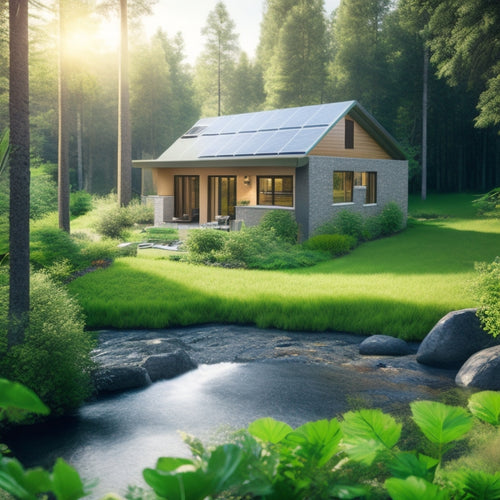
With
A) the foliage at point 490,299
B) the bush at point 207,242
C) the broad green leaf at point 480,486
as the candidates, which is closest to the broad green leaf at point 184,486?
the broad green leaf at point 480,486

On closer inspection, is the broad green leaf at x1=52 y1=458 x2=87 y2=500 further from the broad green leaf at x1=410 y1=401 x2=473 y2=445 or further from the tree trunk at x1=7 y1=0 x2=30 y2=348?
the tree trunk at x1=7 y1=0 x2=30 y2=348

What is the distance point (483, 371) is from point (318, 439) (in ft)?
26.3

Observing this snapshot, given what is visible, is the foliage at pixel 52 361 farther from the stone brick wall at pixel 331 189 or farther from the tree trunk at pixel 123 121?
the tree trunk at pixel 123 121

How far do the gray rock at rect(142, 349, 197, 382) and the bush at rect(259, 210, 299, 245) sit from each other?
12.0 metres

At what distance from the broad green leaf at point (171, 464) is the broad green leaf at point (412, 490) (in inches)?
16.4

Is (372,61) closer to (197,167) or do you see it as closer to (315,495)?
(197,167)

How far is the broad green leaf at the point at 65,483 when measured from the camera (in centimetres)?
96

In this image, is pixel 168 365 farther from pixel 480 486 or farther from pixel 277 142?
pixel 277 142

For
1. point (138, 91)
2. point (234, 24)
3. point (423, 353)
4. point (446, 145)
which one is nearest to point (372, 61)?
point (446, 145)

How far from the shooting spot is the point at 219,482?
1.04m

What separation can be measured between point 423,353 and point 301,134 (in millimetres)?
14907

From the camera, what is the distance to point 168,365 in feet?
30.6

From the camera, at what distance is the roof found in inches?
890

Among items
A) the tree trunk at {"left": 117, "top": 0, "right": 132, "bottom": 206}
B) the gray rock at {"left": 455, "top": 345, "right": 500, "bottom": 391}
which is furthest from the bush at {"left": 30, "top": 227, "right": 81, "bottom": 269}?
the gray rock at {"left": 455, "top": 345, "right": 500, "bottom": 391}
